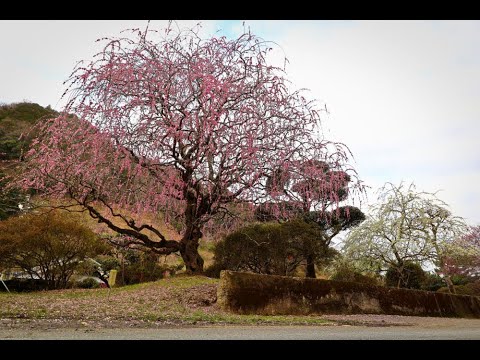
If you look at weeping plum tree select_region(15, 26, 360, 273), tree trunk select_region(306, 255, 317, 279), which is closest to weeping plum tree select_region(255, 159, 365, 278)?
weeping plum tree select_region(15, 26, 360, 273)

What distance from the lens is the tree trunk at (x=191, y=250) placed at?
1434 cm

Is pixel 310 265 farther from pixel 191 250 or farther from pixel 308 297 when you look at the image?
pixel 308 297

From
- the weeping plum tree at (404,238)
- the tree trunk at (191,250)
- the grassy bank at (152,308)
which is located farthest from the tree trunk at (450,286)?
the grassy bank at (152,308)

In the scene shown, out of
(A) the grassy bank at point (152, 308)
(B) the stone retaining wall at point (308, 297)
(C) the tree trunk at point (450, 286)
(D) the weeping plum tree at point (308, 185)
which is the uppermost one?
(D) the weeping plum tree at point (308, 185)

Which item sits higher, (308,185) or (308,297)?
(308,185)

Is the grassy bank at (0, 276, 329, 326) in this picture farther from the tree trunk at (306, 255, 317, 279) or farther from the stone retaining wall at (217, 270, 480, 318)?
the tree trunk at (306, 255, 317, 279)

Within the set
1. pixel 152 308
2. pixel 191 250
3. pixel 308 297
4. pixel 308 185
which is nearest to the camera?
pixel 152 308

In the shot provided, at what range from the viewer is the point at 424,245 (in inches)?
787

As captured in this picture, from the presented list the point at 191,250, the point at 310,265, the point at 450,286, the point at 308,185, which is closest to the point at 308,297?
the point at 308,185

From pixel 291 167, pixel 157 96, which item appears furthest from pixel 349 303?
pixel 157 96

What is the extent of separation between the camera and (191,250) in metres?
14.6

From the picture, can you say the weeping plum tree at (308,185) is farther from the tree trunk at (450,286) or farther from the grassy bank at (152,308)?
the tree trunk at (450,286)

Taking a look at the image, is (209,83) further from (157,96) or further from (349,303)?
(349,303)

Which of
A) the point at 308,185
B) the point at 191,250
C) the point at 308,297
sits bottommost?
the point at 308,297
